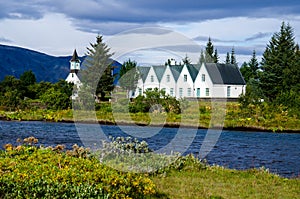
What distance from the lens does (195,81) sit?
55125 mm

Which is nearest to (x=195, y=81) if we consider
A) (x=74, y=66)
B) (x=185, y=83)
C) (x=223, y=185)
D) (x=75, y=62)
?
(x=185, y=83)

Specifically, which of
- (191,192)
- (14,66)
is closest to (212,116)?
(191,192)

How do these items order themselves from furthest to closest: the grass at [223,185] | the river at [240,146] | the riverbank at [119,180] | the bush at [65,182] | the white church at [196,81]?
the white church at [196,81] → the river at [240,146] → the grass at [223,185] → the riverbank at [119,180] → the bush at [65,182]

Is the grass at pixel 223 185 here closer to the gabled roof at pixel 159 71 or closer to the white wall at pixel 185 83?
the gabled roof at pixel 159 71

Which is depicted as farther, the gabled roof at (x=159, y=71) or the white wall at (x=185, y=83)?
the white wall at (x=185, y=83)

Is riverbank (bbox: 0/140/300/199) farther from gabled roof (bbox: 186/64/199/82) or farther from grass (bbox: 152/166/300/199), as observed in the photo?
gabled roof (bbox: 186/64/199/82)

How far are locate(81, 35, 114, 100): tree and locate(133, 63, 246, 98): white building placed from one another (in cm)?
432

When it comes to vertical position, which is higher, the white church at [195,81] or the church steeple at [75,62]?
the church steeple at [75,62]

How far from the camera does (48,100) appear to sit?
140 ft

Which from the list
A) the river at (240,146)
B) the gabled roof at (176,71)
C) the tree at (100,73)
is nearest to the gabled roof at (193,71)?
the gabled roof at (176,71)

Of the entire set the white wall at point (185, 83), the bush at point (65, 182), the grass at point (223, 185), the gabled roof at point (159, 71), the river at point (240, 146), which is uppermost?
the gabled roof at point (159, 71)

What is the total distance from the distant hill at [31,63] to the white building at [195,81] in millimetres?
42055

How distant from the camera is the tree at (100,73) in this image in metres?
49.1

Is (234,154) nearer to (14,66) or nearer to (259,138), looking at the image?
(259,138)
